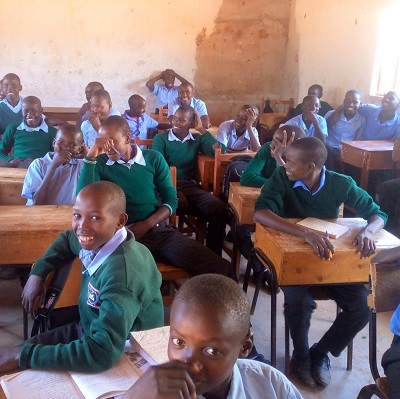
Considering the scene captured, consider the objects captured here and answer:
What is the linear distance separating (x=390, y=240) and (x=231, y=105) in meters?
6.16

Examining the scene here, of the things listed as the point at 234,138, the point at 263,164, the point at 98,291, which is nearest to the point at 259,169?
the point at 263,164

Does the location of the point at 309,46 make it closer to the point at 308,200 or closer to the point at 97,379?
the point at 308,200

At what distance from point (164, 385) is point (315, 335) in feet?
7.38

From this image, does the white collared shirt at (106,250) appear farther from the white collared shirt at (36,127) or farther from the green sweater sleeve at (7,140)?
the green sweater sleeve at (7,140)

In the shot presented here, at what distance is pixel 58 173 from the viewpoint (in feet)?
9.71

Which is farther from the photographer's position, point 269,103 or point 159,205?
point 269,103

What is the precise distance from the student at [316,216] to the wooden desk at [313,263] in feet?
0.15

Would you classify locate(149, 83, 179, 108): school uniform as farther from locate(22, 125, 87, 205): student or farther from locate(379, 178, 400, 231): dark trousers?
locate(22, 125, 87, 205): student

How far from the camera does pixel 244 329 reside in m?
1.06

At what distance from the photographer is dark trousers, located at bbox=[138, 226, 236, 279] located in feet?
8.34

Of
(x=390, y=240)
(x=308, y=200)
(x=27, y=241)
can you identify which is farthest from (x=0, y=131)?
(x=390, y=240)

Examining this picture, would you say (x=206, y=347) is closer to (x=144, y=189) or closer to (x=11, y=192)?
(x=144, y=189)

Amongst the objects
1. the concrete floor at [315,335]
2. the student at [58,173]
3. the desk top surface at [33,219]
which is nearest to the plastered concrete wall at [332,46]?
the concrete floor at [315,335]

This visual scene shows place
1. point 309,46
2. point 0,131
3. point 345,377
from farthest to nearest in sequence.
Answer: point 309,46 < point 0,131 < point 345,377
